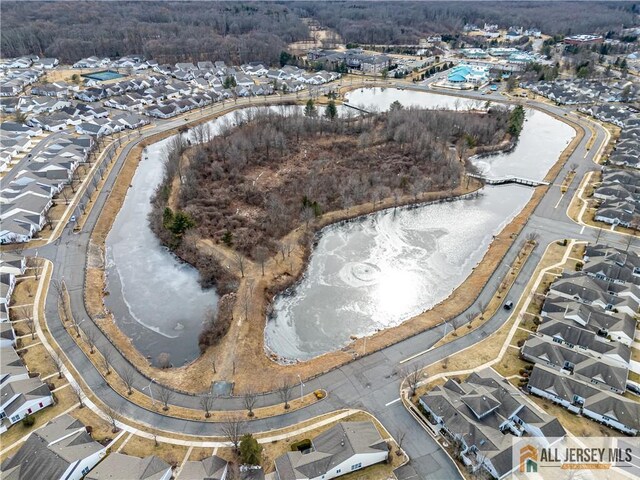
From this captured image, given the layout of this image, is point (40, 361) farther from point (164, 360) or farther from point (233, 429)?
point (233, 429)

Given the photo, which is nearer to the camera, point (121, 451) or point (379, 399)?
point (121, 451)

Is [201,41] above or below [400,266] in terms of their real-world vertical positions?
above

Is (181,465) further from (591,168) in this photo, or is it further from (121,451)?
(591,168)

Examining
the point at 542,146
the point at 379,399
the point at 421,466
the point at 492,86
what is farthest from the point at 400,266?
the point at 492,86

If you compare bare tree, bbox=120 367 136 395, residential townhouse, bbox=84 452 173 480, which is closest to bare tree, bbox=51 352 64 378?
bare tree, bbox=120 367 136 395

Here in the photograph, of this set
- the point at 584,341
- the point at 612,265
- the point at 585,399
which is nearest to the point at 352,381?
the point at 585,399

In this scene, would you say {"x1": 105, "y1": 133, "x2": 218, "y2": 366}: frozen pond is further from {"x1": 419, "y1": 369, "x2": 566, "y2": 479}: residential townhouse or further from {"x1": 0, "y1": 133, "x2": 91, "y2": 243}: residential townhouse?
{"x1": 419, "y1": 369, "x2": 566, "y2": 479}: residential townhouse
